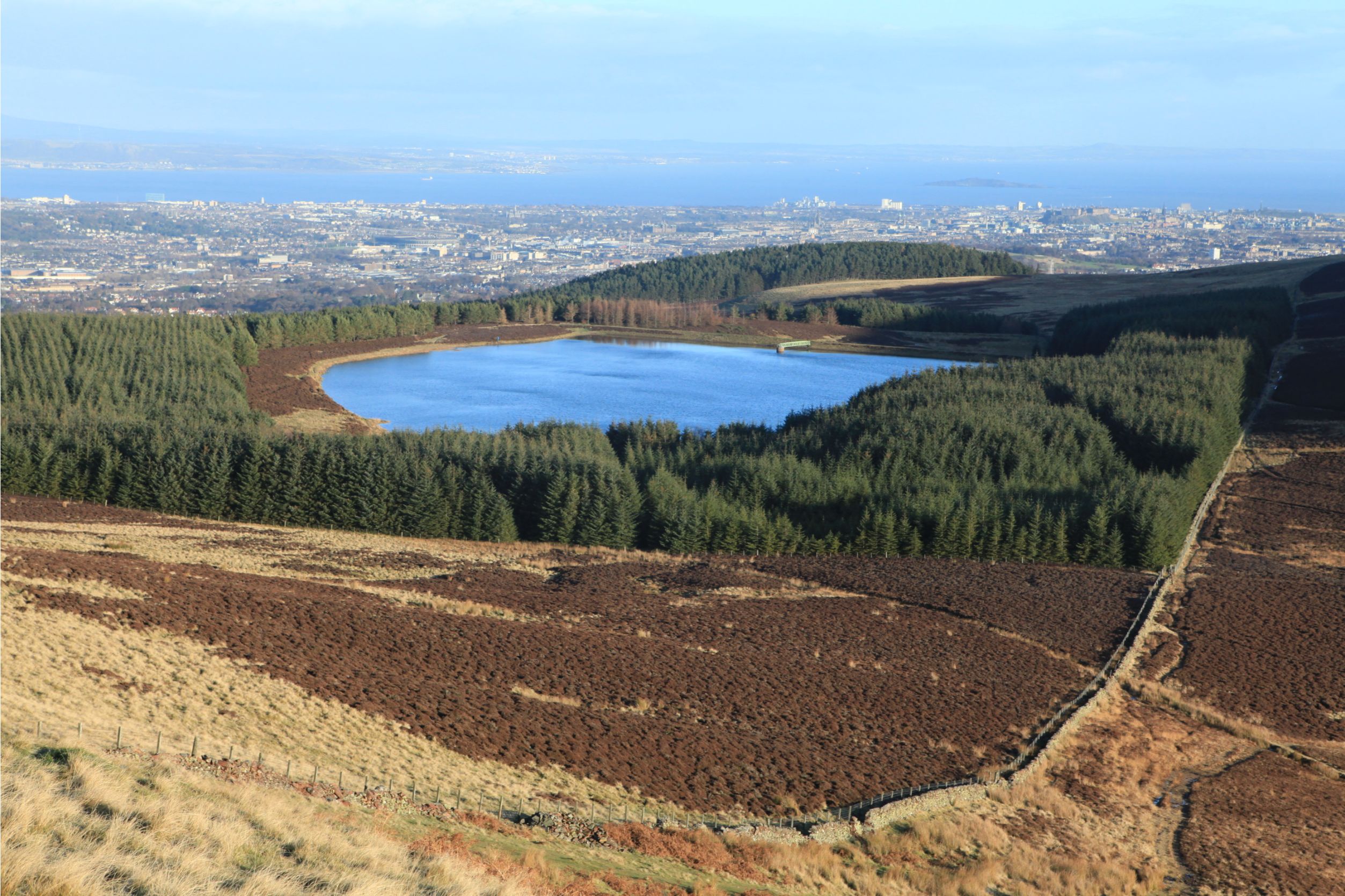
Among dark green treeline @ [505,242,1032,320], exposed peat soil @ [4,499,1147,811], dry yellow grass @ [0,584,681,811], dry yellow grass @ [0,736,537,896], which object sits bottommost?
exposed peat soil @ [4,499,1147,811]

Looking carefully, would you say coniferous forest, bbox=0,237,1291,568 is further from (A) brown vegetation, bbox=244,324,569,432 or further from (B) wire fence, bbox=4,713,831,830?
(B) wire fence, bbox=4,713,831,830

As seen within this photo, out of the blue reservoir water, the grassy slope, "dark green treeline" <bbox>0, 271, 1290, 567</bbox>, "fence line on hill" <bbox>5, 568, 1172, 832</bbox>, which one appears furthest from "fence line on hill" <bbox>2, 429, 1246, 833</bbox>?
the blue reservoir water

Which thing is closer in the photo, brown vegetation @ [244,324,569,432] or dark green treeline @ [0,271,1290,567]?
dark green treeline @ [0,271,1290,567]

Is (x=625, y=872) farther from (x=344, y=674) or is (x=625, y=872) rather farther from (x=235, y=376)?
(x=235, y=376)

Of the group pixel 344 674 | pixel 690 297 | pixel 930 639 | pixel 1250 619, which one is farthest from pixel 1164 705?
pixel 690 297

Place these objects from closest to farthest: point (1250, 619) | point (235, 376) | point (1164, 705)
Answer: point (1164, 705)
point (1250, 619)
point (235, 376)

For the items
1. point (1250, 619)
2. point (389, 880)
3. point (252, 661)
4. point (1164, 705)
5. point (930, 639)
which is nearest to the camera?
point (389, 880)

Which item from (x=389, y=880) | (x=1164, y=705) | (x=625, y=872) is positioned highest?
(x=389, y=880)
